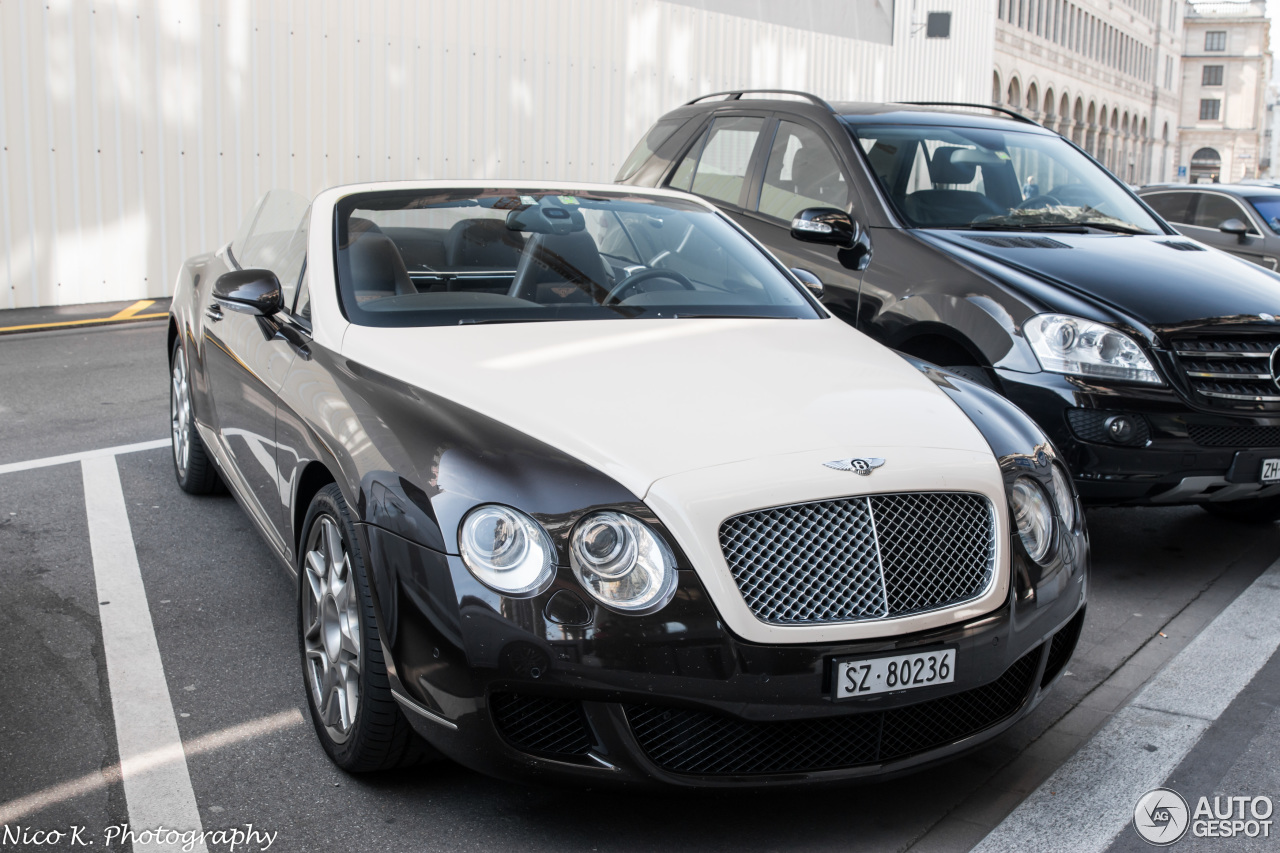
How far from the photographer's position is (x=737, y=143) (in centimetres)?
669

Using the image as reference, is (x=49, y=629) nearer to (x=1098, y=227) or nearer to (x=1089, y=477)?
(x=1089, y=477)

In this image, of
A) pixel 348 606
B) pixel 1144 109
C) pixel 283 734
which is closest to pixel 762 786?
pixel 348 606

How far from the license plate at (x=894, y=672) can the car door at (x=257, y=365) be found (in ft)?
5.98

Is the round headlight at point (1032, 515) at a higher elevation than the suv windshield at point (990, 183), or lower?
lower

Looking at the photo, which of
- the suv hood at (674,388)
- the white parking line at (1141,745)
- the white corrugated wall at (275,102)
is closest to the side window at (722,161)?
the suv hood at (674,388)

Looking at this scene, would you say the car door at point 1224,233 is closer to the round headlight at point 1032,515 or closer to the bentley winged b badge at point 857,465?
the round headlight at point 1032,515

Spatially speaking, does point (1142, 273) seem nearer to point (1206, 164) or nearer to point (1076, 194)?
point (1076, 194)

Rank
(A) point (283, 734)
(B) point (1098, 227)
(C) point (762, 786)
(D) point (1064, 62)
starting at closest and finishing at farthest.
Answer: (C) point (762, 786) → (A) point (283, 734) → (B) point (1098, 227) → (D) point (1064, 62)

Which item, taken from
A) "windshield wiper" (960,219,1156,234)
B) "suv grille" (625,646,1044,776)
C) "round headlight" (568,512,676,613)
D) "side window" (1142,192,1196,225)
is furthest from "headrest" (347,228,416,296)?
"side window" (1142,192,1196,225)

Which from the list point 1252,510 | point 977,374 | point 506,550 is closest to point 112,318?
point 977,374

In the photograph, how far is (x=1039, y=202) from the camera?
19.5 feet

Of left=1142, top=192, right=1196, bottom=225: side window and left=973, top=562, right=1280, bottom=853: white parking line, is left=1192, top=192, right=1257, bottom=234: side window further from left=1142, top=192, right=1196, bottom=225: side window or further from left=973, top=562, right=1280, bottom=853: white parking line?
left=973, top=562, right=1280, bottom=853: white parking line

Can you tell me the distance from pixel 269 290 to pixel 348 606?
4.28 feet

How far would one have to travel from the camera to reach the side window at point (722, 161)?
6.56 metres
